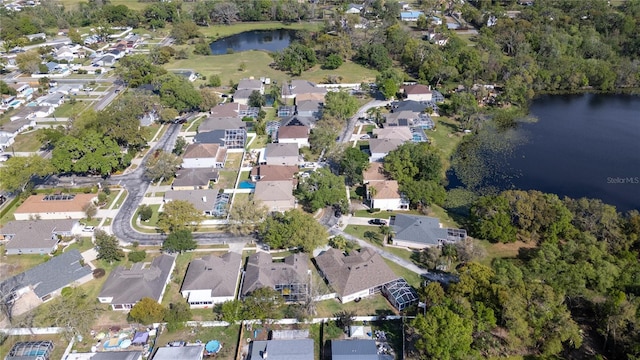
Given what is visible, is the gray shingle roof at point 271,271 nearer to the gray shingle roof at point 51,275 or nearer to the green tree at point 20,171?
the gray shingle roof at point 51,275

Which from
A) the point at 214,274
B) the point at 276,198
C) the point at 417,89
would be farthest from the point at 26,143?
the point at 417,89

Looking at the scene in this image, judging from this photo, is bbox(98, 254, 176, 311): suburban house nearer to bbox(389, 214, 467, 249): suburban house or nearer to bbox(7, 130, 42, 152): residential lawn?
bbox(389, 214, 467, 249): suburban house

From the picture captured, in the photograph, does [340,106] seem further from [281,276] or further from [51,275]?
[51,275]

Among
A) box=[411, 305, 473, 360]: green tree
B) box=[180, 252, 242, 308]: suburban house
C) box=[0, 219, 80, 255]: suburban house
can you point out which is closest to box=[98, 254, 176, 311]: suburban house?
box=[180, 252, 242, 308]: suburban house


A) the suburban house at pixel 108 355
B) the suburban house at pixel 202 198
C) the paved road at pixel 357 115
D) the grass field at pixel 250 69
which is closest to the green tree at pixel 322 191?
the suburban house at pixel 202 198

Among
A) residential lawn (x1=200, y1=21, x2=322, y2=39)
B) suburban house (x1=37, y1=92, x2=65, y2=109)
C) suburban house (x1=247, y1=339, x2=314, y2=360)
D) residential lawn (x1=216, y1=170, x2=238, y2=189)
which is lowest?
suburban house (x1=247, y1=339, x2=314, y2=360)

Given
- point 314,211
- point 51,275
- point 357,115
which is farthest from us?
point 357,115
